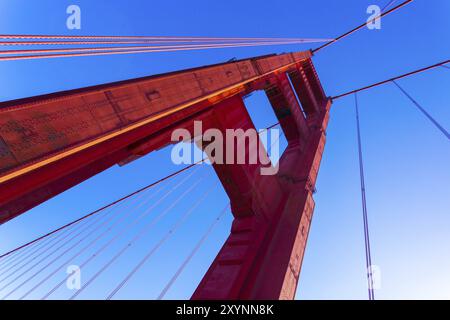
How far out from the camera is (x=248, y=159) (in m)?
6.88

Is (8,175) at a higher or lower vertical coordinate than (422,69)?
higher

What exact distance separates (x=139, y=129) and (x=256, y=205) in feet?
11.5

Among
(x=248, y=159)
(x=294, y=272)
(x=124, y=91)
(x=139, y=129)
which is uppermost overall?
(x=124, y=91)

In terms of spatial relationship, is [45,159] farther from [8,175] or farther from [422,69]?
[422,69]

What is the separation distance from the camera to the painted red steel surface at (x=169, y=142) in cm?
287

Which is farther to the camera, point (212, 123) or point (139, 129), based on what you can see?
point (212, 123)

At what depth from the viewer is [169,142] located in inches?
210

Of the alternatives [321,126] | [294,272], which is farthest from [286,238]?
[321,126]

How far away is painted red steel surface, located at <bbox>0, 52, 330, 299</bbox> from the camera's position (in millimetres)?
2869

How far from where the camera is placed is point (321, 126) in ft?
39.6

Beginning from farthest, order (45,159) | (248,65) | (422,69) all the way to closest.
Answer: (422,69) → (248,65) → (45,159)
